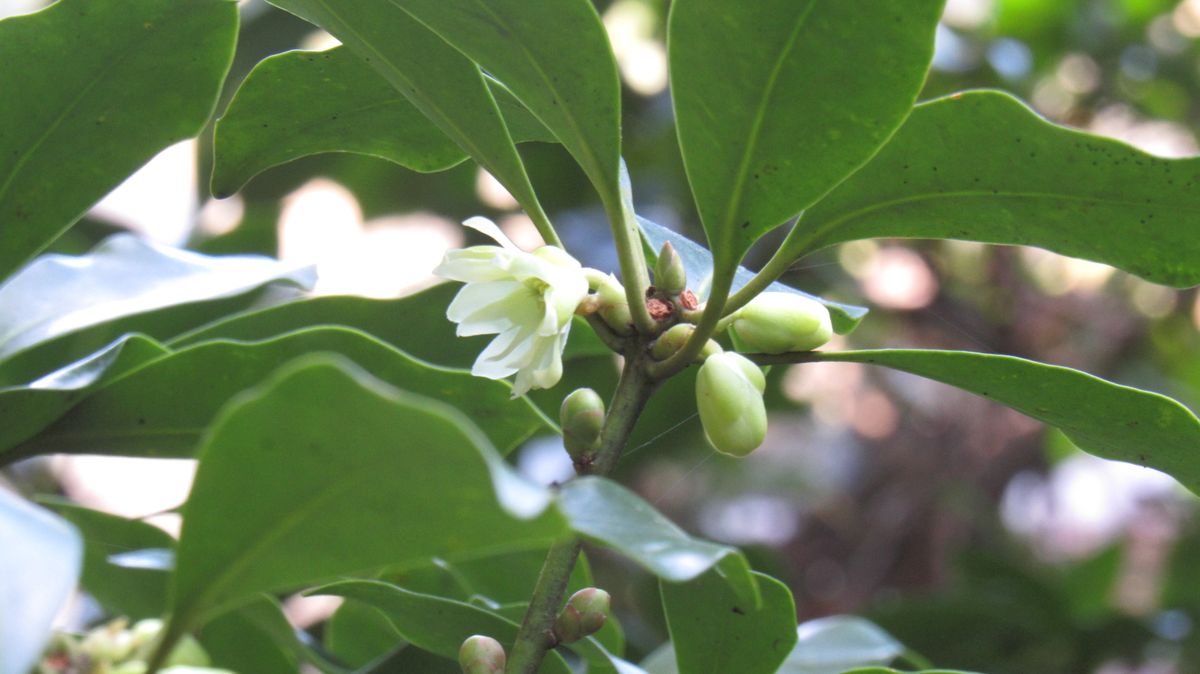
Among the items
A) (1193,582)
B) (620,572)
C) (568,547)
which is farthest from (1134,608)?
(568,547)

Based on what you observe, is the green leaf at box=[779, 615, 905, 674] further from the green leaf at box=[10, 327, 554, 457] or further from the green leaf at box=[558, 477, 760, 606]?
the green leaf at box=[558, 477, 760, 606]

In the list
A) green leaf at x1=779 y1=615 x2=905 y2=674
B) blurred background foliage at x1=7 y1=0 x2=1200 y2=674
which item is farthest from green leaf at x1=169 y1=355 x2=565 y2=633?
blurred background foliage at x1=7 y1=0 x2=1200 y2=674

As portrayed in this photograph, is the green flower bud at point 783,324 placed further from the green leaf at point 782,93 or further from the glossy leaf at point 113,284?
the glossy leaf at point 113,284

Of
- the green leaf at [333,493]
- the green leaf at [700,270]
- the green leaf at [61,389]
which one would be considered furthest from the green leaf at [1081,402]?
the green leaf at [61,389]

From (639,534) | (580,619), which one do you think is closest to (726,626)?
(580,619)

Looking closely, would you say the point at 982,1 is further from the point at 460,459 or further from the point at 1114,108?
the point at 460,459
